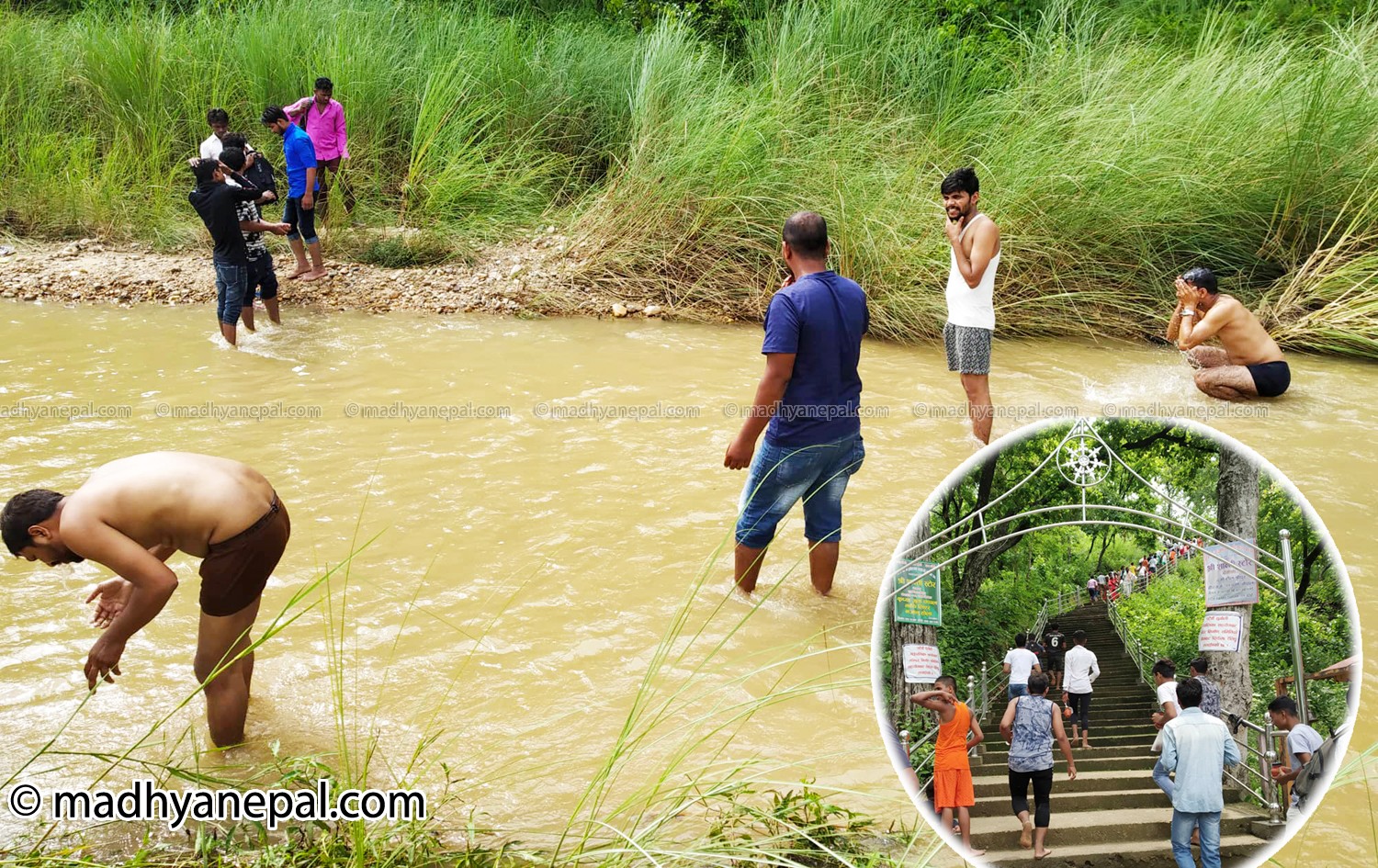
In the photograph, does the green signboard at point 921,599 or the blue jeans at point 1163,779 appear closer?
the blue jeans at point 1163,779

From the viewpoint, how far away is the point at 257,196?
7.84 meters

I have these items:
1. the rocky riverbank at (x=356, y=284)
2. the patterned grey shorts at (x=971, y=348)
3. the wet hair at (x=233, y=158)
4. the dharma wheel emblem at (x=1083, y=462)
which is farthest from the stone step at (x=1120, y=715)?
the rocky riverbank at (x=356, y=284)

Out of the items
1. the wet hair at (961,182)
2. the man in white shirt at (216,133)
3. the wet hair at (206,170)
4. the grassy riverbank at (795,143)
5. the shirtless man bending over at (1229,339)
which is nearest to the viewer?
the wet hair at (961,182)

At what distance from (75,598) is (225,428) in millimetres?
2088

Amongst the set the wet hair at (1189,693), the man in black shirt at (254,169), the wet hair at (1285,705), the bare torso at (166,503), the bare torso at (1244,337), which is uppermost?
the wet hair at (1189,693)

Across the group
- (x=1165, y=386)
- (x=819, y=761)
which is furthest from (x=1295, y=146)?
(x=819, y=761)

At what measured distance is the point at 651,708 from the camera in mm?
3623

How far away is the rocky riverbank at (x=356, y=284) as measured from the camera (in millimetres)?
9039

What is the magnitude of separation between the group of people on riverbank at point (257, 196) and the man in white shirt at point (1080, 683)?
738 cm

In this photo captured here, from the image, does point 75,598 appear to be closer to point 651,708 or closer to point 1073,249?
point 651,708

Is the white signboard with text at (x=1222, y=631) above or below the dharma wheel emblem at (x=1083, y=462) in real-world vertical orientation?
below

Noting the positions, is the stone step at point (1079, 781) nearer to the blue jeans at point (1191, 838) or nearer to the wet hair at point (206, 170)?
the blue jeans at point (1191, 838)
